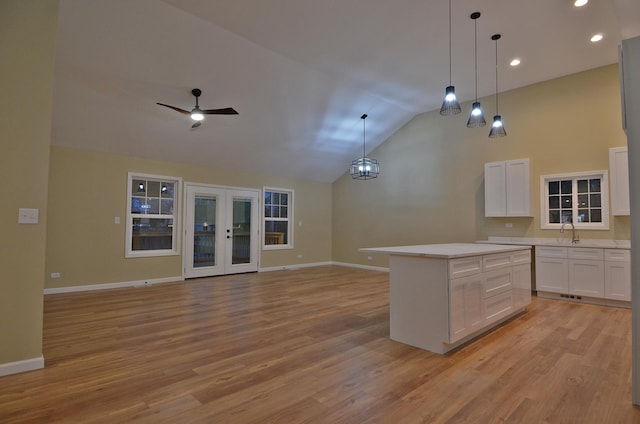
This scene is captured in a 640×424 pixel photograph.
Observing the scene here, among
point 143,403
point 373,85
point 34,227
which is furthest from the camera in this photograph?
point 373,85

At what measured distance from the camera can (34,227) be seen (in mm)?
2711

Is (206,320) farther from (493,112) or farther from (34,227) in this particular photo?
(493,112)

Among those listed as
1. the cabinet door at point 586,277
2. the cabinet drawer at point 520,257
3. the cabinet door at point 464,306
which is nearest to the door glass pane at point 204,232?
the cabinet door at point 464,306

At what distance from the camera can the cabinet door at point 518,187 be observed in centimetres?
580

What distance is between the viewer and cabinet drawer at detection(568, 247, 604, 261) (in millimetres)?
4832

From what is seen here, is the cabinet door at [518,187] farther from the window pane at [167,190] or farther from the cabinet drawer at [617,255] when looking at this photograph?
the window pane at [167,190]

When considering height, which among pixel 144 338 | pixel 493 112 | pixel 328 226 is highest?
pixel 493 112

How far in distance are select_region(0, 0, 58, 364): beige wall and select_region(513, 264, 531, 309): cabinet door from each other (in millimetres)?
4958

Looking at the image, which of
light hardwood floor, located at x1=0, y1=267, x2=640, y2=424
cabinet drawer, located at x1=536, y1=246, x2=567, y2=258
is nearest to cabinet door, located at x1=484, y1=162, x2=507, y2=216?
cabinet drawer, located at x1=536, y1=246, x2=567, y2=258

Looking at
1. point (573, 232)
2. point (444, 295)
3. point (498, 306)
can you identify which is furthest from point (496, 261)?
point (573, 232)

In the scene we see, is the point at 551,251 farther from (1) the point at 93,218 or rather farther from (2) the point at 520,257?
(1) the point at 93,218

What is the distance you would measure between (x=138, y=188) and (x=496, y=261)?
6432 millimetres

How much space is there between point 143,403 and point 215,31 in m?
4.27

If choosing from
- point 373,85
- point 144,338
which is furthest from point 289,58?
point 144,338
